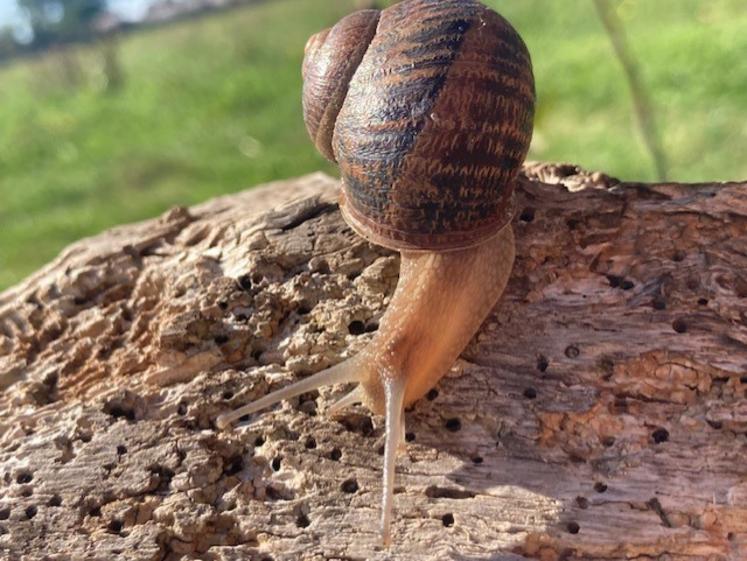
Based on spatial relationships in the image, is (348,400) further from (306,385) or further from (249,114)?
(249,114)

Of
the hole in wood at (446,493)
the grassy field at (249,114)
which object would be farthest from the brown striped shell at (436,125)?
the grassy field at (249,114)

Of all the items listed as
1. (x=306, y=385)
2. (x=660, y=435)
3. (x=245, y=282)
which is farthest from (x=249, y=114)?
(x=660, y=435)

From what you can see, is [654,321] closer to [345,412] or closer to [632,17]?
[345,412]

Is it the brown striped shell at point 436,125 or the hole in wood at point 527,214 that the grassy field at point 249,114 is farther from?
the brown striped shell at point 436,125

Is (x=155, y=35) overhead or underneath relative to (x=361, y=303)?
overhead

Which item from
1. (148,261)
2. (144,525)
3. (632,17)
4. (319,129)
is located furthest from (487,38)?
(632,17)

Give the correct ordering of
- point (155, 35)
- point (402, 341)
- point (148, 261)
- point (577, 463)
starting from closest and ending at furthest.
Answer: point (577, 463) < point (402, 341) < point (148, 261) < point (155, 35)

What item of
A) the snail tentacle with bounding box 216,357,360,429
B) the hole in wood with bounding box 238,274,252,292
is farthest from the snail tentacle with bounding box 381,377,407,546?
the hole in wood with bounding box 238,274,252,292
